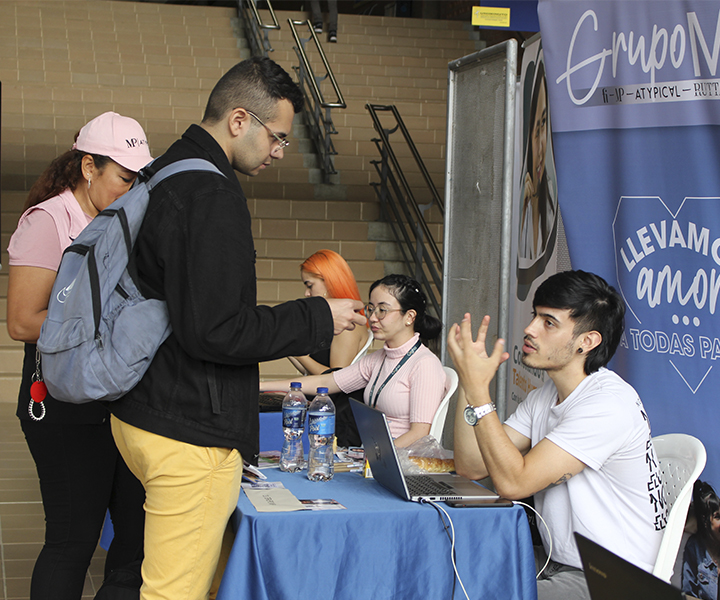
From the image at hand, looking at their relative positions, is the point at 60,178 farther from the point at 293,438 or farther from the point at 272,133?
the point at 293,438

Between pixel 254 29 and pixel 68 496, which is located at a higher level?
pixel 254 29

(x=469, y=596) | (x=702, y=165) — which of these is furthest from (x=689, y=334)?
(x=469, y=596)

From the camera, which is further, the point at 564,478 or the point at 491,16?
the point at 491,16

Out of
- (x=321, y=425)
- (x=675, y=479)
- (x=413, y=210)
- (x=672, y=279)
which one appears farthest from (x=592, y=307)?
(x=413, y=210)

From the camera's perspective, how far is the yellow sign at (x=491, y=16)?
158 inches

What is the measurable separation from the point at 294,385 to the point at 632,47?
1514 mm

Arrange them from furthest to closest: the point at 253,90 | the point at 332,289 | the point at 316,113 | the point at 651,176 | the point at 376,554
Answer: the point at 316,113 < the point at 332,289 < the point at 651,176 < the point at 376,554 < the point at 253,90

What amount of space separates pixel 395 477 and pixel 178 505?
1.87 ft

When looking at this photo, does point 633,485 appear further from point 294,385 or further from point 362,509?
point 294,385

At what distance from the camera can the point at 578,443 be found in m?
1.83

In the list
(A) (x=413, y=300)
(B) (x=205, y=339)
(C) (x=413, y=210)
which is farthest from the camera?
(C) (x=413, y=210)

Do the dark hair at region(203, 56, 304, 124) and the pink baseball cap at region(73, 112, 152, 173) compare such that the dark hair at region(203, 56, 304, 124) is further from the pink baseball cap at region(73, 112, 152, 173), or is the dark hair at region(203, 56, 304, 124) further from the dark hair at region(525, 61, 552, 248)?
the dark hair at region(525, 61, 552, 248)

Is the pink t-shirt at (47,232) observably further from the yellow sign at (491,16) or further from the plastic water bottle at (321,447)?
the yellow sign at (491,16)

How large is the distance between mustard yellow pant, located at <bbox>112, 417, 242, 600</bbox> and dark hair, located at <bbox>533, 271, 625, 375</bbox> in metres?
0.95
